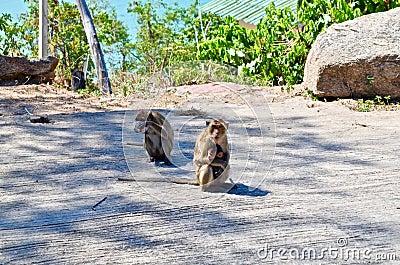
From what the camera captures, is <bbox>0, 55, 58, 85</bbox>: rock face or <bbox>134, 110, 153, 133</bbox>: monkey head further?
<bbox>0, 55, 58, 85</bbox>: rock face

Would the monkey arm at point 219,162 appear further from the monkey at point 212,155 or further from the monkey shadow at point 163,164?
the monkey shadow at point 163,164

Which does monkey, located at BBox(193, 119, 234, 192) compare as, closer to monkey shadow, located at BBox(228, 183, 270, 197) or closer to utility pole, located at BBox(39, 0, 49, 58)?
monkey shadow, located at BBox(228, 183, 270, 197)

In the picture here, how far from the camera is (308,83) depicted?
7.19 metres

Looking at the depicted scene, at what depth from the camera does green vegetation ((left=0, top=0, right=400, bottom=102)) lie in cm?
791

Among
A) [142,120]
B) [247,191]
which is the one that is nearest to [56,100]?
[142,120]

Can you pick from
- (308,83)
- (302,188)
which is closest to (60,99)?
(308,83)

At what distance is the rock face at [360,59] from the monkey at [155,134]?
3.59 meters

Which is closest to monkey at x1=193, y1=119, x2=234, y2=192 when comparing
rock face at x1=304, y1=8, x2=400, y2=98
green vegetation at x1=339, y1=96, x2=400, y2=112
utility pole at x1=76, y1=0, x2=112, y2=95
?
green vegetation at x1=339, y1=96, x2=400, y2=112

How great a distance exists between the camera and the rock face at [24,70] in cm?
810

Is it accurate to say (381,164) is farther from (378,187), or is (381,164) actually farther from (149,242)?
(149,242)

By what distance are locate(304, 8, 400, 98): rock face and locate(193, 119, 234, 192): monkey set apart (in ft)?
12.9

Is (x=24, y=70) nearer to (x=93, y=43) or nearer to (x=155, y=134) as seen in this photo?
(x=93, y=43)

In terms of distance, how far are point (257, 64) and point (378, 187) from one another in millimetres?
5298

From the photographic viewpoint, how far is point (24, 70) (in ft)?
26.8
